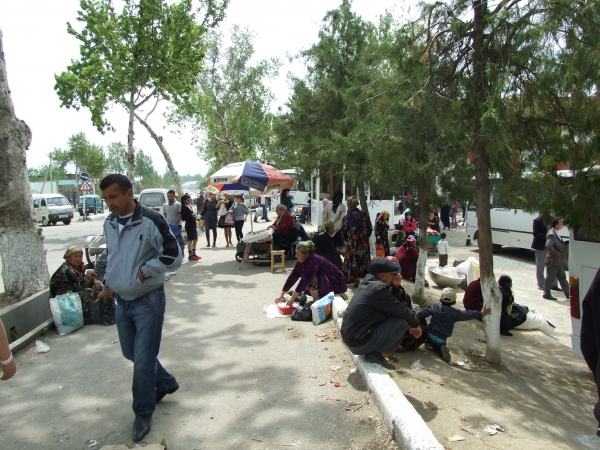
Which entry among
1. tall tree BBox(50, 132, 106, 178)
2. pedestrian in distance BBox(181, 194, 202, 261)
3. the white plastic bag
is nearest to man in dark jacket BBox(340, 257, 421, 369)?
the white plastic bag

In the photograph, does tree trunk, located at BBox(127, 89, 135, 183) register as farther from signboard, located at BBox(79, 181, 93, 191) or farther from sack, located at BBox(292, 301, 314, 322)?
signboard, located at BBox(79, 181, 93, 191)

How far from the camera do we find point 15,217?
655cm

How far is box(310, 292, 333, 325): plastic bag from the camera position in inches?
250

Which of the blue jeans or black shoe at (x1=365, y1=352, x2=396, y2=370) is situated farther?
black shoe at (x1=365, y1=352, x2=396, y2=370)

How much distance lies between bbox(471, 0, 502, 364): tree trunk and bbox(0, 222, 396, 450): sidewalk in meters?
1.87

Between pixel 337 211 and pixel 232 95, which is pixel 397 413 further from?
pixel 232 95

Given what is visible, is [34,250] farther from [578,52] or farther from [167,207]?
[578,52]

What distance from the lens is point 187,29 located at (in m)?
17.2

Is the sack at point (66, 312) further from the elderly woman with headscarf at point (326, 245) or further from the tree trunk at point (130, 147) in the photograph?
the tree trunk at point (130, 147)

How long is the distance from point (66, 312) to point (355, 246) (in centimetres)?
522

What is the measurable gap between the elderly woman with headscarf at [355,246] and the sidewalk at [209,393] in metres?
2.82

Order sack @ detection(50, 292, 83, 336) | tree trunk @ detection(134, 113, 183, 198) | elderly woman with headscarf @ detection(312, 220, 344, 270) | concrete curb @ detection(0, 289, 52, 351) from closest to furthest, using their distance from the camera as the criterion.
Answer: concrete curb @ detection(0, 289, 52, 351)
sack @ detection(50, 292, 83, 336)
elderly woman with headscarf @ detection(312, 220, 344, 270)
tree trunk @ detection(134, 113, 183, 198)

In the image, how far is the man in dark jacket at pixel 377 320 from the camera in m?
4.44

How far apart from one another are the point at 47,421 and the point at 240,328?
113 inches
